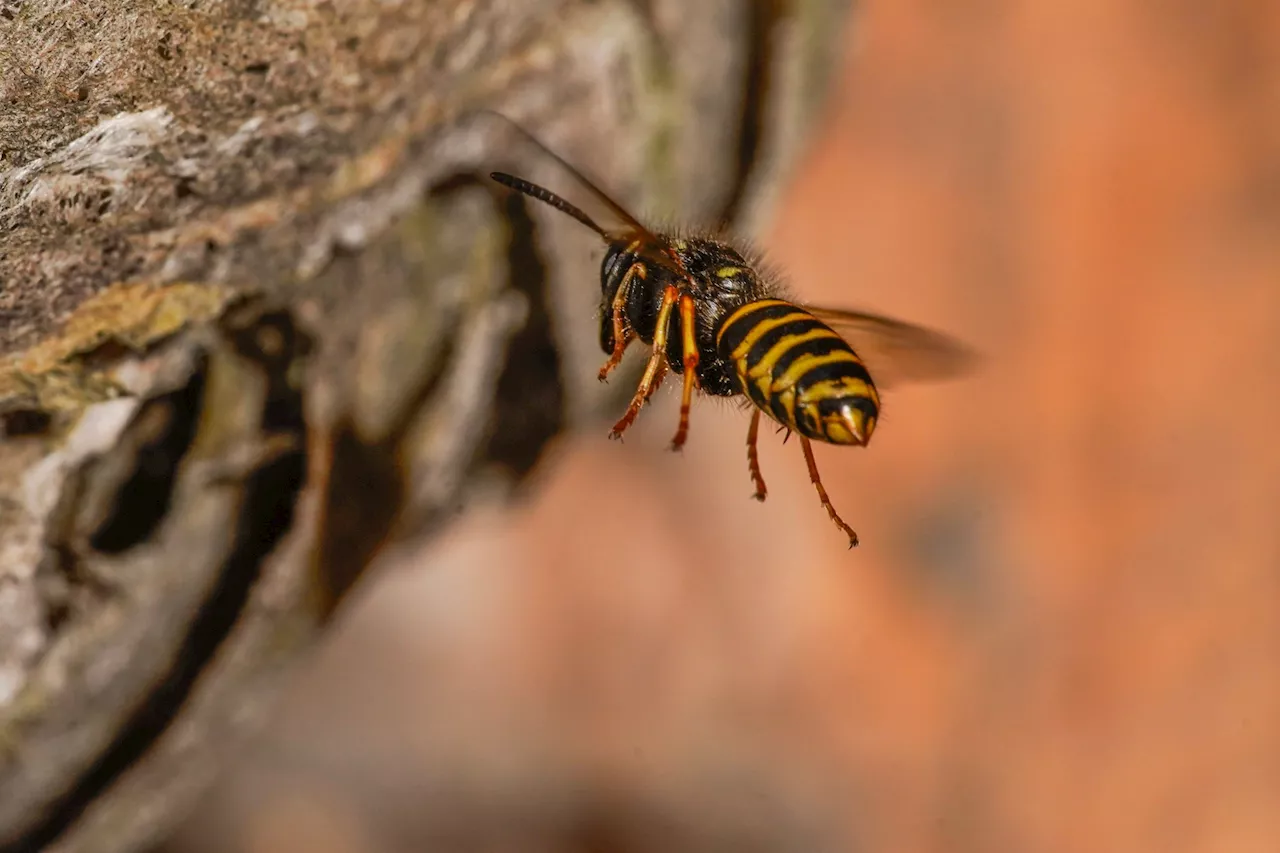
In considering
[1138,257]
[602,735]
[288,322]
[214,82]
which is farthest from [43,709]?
[1138,257]

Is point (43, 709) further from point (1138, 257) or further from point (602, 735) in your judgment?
point (1138, 257)

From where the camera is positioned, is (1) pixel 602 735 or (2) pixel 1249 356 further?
(1) pixel 602 735

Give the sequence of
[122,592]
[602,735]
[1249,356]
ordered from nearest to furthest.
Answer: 1. [122,592]
2. [1249,356]
3. [602,735]

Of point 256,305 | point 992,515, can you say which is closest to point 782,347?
point 256,305


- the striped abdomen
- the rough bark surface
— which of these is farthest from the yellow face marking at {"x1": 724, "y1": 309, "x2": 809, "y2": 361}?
the rough bark surface

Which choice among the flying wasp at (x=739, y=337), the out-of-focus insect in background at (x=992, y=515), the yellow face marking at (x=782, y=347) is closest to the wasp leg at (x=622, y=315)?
the flying wasp at (x=739, y=337)

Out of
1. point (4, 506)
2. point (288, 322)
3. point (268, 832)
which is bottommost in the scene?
point (268, 832)

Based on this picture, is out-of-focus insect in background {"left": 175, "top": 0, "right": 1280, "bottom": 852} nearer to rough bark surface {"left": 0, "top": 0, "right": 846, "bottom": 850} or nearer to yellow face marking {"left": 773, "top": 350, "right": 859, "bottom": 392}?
rough bark surface {"left": 0, "top": 0, "right": 846, "bottom": 850}

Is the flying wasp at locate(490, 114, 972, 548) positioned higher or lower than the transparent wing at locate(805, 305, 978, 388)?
lower
